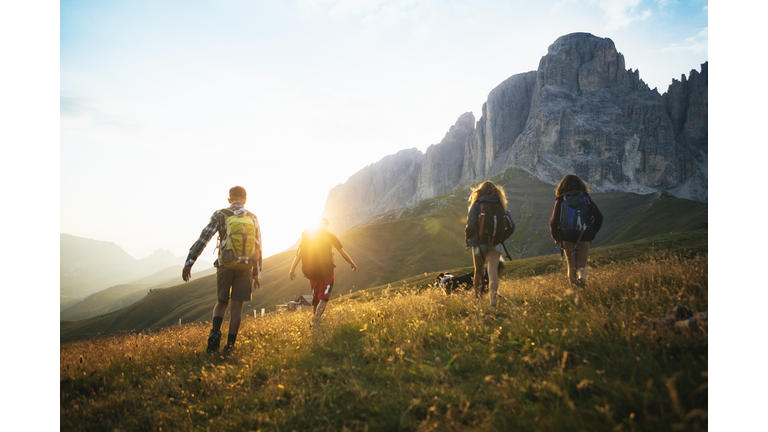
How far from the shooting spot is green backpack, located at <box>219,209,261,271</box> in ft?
18.8

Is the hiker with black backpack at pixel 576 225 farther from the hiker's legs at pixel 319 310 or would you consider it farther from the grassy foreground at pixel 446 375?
the hiker's legs at pixel 319 310

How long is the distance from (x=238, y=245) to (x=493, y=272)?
481cm

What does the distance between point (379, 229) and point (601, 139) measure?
410 feet

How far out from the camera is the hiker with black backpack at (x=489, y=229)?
20.9 ft

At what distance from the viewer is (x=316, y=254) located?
6.86 meters

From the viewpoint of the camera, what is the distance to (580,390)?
254 centimetres

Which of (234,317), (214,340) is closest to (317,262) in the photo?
(234,317)

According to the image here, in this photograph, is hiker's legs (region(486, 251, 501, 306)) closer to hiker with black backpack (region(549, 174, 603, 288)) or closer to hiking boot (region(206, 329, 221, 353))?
hiker with black backpack (region(549, 174, 603, 288))

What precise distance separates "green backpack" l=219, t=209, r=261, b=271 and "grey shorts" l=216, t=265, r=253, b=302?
0.11 m

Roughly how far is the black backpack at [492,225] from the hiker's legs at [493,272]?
0.24 meters

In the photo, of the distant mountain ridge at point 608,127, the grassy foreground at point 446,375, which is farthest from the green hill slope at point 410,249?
the grassy foreground at point 446,375

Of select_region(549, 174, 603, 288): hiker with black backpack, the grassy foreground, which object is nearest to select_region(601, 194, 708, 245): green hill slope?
select_region(549, 174, 603, 288): hiker with black backpack
